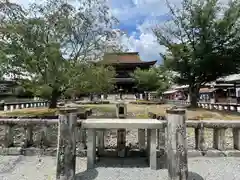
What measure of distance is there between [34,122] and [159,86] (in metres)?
31.3

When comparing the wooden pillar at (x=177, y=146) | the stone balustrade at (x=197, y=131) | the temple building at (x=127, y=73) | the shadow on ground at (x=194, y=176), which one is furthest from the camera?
the temple building at (x=127, y=73)

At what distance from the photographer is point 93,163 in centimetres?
448

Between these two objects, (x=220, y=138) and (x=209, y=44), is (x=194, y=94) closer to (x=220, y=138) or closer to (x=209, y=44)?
(x=209, y=44)

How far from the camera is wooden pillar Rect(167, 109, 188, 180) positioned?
3.65 metres

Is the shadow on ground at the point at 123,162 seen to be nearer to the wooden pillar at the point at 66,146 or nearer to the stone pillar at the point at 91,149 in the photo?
the stone pillar at the point at 91,149

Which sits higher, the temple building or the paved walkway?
the temple building

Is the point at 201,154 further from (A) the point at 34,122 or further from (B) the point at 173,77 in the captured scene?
(B) the point at 173,77

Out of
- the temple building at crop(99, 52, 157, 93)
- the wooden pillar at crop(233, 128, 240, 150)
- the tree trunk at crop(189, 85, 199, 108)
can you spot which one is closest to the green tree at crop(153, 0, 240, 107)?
the tree trunk at crop(189, 85, 199, 108)

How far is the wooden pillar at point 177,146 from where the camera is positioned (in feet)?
12.0

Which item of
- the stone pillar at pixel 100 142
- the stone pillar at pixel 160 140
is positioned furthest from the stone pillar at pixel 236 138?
the stone pillar at pixel 100 142

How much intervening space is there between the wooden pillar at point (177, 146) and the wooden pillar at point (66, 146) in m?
1.57

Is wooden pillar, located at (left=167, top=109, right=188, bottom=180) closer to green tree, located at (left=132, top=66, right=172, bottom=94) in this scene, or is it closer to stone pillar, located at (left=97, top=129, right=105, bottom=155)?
stone pillar, located at (left=97, top=129, right=105, bottom=155)

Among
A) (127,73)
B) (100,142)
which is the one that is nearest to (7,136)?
(100,142)

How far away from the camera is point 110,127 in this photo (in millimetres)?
4320
